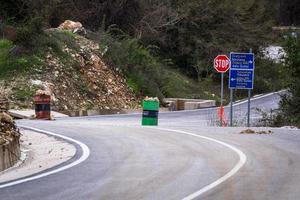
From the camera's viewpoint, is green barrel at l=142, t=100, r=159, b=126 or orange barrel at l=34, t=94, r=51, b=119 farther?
orange barrel at l=34, t=94, r=51, b=119

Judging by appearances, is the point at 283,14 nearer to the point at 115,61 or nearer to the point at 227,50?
the point at 227,50

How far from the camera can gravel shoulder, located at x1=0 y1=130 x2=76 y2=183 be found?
12.0m

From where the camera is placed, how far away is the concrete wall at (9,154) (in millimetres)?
12945

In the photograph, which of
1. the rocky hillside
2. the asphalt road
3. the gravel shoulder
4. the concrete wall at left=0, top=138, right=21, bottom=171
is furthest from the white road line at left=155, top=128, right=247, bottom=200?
the rocky hillside

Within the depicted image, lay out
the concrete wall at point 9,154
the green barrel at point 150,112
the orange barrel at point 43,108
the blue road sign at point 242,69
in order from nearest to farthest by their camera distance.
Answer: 1. the concrete wall at point 9,154
2. the green barrel at point 150,112
3. the blue road sign at point 242,69
4. the orange barrel at point 43,108

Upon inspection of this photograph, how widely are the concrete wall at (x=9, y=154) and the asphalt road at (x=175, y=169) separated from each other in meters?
1.28

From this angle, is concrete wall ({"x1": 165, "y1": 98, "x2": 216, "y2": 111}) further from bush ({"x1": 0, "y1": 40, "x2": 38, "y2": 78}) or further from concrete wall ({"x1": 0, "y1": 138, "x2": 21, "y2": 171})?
concrete wall ({"x1": 0, "y1": 138, "x2": 21, "y2": 171})

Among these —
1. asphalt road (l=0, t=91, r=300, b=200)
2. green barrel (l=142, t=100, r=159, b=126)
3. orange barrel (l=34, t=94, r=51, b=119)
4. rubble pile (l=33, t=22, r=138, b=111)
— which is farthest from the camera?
rubble pile (l=33, t=22, r=138, b=111)

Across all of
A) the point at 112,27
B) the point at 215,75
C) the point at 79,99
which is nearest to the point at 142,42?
the point at 112,27

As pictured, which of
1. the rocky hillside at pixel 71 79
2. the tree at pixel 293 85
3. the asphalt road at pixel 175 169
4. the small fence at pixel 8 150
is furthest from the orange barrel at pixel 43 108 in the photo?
the small fence at pixel 8 150

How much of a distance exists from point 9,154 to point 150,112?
11.6 meters

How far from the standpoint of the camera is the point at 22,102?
114 feet

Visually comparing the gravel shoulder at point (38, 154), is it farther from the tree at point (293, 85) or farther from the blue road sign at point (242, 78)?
the tree at point (293, 85)

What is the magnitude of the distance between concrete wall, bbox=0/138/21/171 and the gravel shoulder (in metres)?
0.13
